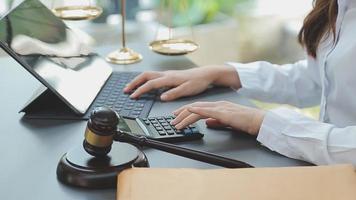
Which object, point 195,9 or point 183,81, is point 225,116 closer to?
point 183,81

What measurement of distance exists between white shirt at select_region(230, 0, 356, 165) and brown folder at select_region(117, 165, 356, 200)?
12 cm

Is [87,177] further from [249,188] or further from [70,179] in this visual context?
[249,188]

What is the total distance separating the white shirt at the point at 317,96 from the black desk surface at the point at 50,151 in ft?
0.12

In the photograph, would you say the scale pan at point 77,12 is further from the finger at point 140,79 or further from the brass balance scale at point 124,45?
the finger at point 140,79

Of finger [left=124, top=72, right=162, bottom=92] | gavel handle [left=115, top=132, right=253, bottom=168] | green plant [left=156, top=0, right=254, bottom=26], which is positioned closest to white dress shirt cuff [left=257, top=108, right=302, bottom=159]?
gavel handle [left=115, top=132, right=253, bottom=168]

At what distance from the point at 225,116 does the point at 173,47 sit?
0.53 m

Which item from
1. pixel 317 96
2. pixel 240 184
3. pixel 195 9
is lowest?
pixel 195 9

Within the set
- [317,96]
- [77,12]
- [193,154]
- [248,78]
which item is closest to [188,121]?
[193,154]

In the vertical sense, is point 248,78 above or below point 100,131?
below

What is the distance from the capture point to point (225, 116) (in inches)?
44.9

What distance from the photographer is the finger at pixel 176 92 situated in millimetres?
1311

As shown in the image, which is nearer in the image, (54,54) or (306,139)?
(306,139)

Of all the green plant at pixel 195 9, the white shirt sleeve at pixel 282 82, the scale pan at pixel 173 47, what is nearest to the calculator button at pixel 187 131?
the white shirt sleeve at pixel 282 82

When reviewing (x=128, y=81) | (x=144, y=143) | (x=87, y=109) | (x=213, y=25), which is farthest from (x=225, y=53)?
(x=144, y=143)
